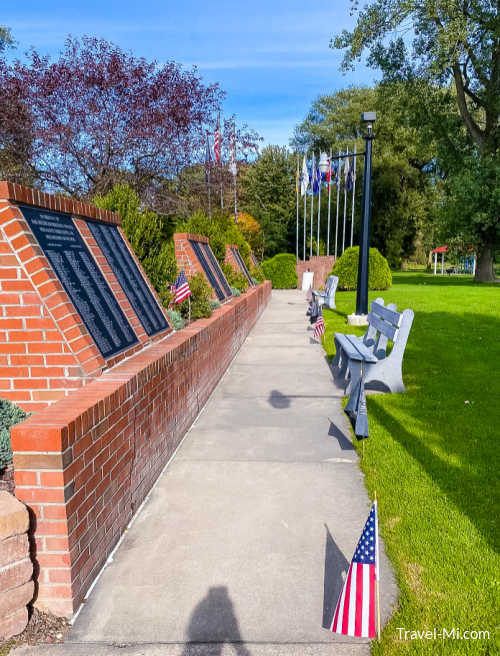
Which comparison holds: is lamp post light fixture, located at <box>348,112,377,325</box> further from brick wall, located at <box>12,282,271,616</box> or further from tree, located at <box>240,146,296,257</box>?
tree, located at <box>240,146,296,257</box>

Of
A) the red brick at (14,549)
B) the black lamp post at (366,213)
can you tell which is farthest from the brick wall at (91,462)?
the black lamp post at (366,213)

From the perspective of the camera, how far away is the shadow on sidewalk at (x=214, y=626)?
2549mm

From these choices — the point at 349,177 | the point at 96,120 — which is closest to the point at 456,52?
the point at 349,177

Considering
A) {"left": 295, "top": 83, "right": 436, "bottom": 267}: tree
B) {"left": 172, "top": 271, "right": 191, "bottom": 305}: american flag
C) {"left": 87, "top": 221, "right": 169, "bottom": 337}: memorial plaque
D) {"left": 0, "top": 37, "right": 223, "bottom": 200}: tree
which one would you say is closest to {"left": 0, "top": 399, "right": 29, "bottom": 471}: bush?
{"left": 87, "top": 221, "right": 169, "bottom": 337}: memorial plaque

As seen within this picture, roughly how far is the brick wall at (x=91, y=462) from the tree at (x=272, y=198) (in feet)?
140

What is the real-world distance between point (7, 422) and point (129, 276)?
284 cm

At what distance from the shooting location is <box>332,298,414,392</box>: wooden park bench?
6762mm

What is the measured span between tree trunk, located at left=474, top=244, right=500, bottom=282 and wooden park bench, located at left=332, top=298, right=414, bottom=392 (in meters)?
26.6

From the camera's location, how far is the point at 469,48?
28.1 metres

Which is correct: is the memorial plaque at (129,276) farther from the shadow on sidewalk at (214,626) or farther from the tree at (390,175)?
the tree at (390,175)

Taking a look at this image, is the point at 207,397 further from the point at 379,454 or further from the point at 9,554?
the point at 9,554

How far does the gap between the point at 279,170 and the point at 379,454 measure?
46.1 meters

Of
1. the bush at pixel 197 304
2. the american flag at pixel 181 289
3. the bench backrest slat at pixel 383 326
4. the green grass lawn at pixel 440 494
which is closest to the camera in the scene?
the green grass lawn at pixel 440 494

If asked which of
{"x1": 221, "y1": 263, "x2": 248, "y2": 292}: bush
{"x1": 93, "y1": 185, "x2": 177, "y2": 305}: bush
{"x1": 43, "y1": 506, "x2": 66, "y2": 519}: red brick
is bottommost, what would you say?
{"x1": 43, "y1": 506, "x2": 66, "y2": 519}: red brick
